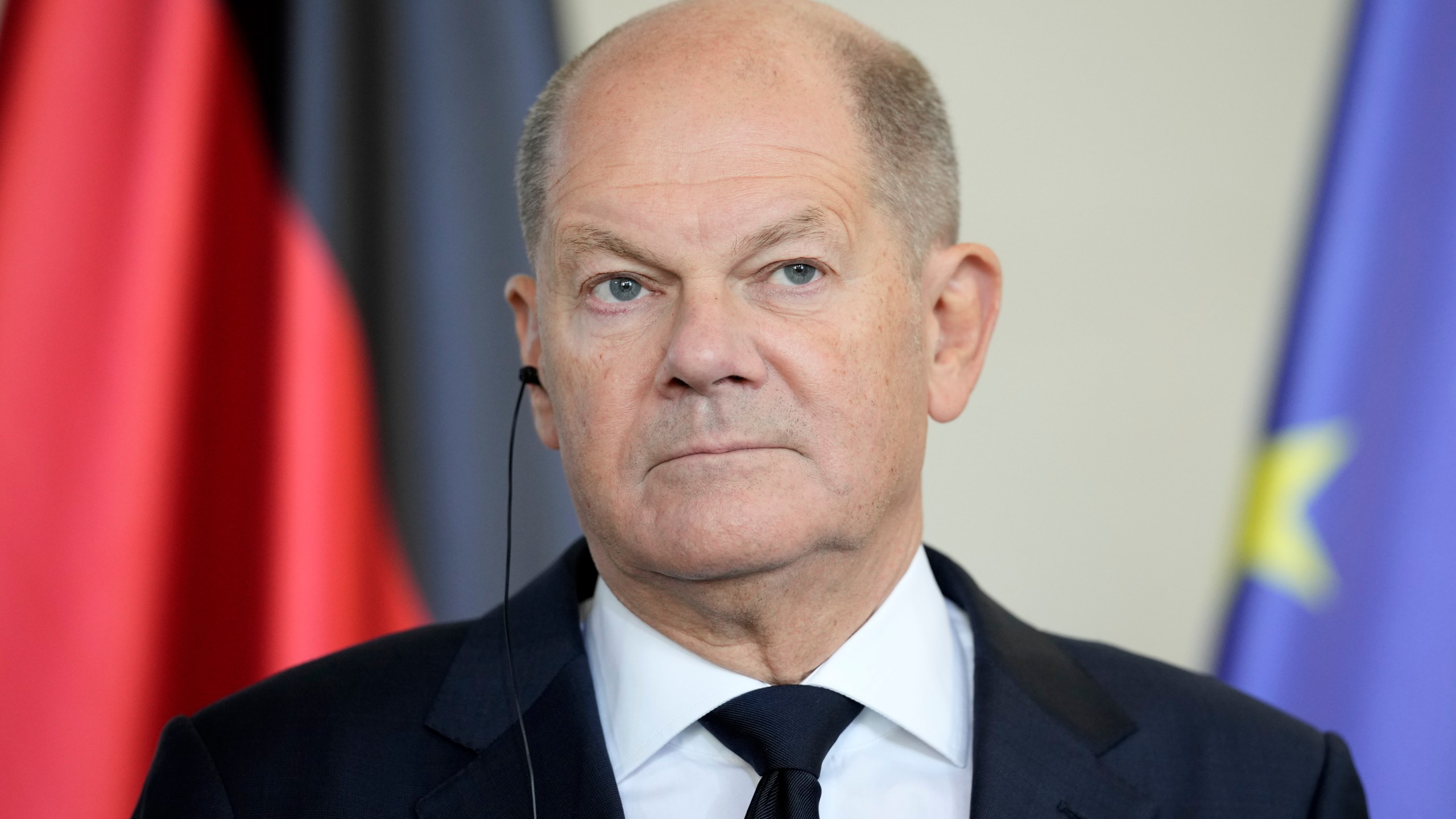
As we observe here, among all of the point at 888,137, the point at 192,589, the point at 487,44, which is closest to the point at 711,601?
the point at 888,137

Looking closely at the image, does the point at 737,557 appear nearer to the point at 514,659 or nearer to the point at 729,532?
the point at 729,532

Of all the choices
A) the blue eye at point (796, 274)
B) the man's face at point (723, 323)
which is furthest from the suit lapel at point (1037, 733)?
the blue eye at point (796, 274)

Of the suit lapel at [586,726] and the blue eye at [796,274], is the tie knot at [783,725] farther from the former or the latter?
the blue eye at [796,274]

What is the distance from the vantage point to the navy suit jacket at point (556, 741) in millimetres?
1756

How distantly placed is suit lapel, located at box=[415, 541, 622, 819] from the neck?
122 millimetres

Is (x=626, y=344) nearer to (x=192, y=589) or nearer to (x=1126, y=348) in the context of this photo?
(x=192, y=589)

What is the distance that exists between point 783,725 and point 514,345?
1337 millimetres

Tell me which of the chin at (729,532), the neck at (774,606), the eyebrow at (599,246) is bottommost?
the neck at (774,606)

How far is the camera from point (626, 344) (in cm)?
173

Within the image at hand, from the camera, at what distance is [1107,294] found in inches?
121

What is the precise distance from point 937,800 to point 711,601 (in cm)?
42

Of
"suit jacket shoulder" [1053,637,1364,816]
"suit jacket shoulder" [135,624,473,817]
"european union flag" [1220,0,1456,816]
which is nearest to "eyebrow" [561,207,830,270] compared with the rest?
"suit jacket shoulder" [135,624,473,817]

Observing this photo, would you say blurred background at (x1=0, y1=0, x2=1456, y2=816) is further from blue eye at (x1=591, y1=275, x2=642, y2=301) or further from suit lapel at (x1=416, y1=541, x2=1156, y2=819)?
blue eye at (x1=591, y1=275, x2=642, y2=301)

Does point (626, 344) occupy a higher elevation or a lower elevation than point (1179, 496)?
higher
